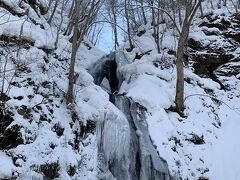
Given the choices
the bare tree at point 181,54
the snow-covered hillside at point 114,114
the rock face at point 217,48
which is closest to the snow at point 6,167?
the snow-covered hillside at point 114,114

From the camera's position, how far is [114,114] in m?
8.93

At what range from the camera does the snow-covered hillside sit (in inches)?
281

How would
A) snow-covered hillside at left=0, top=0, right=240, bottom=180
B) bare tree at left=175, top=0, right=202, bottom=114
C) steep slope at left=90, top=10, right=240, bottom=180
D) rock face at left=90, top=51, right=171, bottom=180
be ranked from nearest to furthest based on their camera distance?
snow-covered hillside at left=0, top=0, right=240, bottom=180
rock face at left=90, top=51, right=171, bottom=180
steep slope at left=90, top=10, right=240, bottom=180
bare tree at left=175, top=0, right=202, bottom=114

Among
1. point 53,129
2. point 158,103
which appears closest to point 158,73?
point 158,103

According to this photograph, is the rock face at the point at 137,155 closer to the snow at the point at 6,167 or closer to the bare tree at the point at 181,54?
the bare tree at the point at 181,54

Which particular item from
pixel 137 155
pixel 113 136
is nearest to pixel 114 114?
pixel 113 136

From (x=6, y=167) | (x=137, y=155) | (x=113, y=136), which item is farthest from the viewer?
(x=137, y=155)

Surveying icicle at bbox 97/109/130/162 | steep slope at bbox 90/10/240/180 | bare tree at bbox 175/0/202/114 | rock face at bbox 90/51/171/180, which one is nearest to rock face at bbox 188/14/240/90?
steep slope at bbox 90/10/240/180

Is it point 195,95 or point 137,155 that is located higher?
point 195,95

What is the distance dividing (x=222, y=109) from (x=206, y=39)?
3.81 meters

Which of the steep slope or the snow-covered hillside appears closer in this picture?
the snow-covered hillside

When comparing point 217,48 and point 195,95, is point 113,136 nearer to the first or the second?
point 195,95

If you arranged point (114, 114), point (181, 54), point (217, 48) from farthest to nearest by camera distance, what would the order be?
point (217, 48), point (181, 54), point (114, 114)

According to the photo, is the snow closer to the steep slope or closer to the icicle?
the icicle
